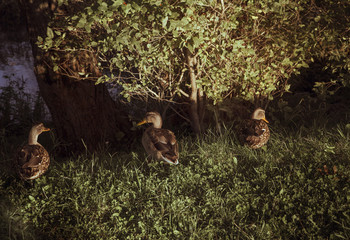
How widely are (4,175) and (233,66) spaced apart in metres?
3.91

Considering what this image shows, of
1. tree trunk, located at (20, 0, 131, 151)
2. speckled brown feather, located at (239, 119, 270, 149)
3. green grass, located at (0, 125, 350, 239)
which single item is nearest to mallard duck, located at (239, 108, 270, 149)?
speckled brown feather, located at (239, 119, 270, 149)

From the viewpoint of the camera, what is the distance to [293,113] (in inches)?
297

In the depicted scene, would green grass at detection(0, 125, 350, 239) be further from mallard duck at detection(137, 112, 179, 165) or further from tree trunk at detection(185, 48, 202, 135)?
tree trunk at detection(185, 48, 202, 135)

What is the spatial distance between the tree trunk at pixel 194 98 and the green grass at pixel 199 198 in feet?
3.96

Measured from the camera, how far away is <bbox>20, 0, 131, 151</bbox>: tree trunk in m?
6.63

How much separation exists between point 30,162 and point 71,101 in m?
2.04

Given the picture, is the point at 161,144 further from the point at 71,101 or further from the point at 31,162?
the point at 71,101

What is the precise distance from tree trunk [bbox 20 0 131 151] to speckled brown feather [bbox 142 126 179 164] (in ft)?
5.10

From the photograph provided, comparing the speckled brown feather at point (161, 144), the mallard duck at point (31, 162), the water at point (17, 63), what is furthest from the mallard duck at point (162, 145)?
the water at point (17, 63)

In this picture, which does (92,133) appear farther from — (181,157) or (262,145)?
(262,145)

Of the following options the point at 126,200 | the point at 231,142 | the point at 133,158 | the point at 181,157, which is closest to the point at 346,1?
the point at 231,142

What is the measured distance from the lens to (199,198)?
4.82m

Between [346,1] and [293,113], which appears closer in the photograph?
[346,1]

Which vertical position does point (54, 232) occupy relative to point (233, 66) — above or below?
below
